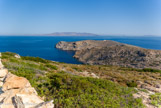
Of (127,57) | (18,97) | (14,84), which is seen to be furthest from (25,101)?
(127,57)

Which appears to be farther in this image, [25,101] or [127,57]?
[127,57]

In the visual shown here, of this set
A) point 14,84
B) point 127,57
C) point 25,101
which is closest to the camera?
point 25,101

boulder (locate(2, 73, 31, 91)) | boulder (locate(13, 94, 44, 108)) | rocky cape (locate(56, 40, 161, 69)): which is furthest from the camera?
rocky cape (locate(56, 40, 161, 69))

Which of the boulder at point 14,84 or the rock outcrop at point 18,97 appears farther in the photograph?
the boulder at point 14,84

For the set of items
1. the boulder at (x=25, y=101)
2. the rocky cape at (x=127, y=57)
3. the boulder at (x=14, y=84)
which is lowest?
the rocky cape at (x=127, y=57)

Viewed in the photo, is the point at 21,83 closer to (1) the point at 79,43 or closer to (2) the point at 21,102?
(2) the point at 21,102

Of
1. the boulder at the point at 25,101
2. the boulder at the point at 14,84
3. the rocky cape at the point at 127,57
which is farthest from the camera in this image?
the rocky cape at the point at 127,57

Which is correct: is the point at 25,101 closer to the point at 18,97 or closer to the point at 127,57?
the point at 18,97

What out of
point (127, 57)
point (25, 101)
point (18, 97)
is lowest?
point (127, 57)

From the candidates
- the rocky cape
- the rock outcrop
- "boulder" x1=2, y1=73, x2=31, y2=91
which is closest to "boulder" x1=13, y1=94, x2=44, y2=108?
the rock outcrop

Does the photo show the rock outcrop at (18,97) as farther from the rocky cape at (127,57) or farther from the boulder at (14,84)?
the rocky cape at (127,57)

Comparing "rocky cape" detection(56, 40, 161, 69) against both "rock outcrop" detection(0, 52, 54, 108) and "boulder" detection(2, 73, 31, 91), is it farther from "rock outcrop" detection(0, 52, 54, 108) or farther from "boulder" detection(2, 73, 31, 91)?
"boulder" detection(2, 73, 31, 91)

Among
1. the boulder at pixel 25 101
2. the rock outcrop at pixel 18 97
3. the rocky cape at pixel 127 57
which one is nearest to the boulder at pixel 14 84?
the rock outcrop at pixel 18 97

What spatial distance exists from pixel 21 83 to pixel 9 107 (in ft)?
5.60
